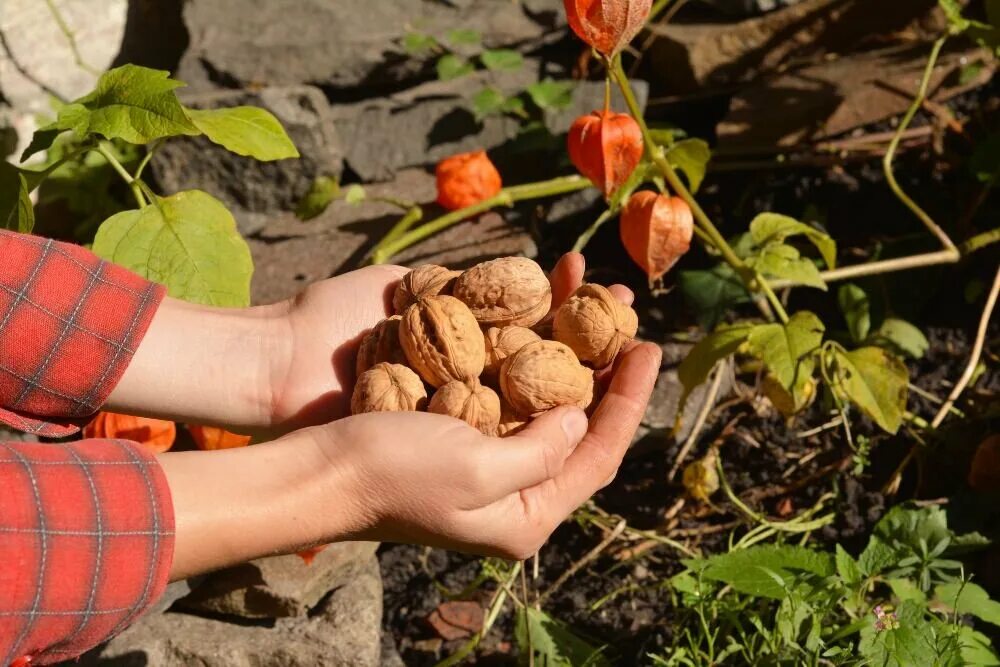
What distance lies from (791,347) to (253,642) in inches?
46.4

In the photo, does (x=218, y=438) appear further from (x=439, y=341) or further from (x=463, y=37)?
(x=463, y=37)

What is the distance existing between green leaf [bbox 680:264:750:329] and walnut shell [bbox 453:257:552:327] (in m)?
0.76

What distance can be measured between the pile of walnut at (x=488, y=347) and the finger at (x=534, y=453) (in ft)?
0.39

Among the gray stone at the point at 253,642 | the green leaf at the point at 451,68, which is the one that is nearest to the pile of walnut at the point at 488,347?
the gray stone at the point at 253,642

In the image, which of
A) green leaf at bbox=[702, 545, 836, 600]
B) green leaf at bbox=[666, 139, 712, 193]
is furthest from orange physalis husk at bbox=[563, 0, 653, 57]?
green leaf at bbox=[702, 545, 836, 600]

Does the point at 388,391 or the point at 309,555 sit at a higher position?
the point at 388,391

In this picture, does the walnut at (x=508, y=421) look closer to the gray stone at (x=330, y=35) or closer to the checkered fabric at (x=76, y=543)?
the checkered fabric at (x=76, y=543)

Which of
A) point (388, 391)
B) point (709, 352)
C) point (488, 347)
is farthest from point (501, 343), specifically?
point (709, 352)

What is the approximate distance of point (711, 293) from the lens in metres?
2.35

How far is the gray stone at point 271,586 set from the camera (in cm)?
193

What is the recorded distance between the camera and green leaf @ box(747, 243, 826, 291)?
1.95 meters

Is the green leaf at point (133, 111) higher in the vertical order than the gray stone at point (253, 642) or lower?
higher

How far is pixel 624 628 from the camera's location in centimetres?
202

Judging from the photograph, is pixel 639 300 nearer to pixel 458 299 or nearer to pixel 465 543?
pixel 458 299
